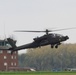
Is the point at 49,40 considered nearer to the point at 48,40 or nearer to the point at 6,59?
the point at 48,40

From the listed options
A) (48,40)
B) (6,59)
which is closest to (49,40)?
(48,40)

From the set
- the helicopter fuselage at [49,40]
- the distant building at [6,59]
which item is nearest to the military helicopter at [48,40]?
the helicopter fuselage at [49,40]

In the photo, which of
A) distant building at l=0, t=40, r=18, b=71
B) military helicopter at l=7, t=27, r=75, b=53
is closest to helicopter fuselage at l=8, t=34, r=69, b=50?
military helicopter at l=7, t=27, r=75, b=53

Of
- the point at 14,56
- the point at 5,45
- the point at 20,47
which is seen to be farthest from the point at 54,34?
the point at 14,56

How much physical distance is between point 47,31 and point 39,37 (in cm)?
195

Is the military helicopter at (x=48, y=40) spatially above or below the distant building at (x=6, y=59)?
below

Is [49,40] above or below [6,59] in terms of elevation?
below

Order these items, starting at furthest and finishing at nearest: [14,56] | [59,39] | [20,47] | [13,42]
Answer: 1. [14,56]
2. [13,42]
3. [20,47]
4. [59,39]

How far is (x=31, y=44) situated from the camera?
261ft

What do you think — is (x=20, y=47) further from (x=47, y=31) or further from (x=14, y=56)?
(x=14, y=56)

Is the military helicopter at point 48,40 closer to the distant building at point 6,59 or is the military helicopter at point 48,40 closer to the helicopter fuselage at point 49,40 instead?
the helicopter fuselage at point 49,40

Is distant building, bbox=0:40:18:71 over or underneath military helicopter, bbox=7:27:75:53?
over

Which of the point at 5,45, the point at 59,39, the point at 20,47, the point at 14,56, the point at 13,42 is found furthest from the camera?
the point at 14,56

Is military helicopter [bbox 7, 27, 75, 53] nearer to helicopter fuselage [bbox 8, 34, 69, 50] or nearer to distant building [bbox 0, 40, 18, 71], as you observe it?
helicopter fuselage [bbox 8, 34, 69, 50]
